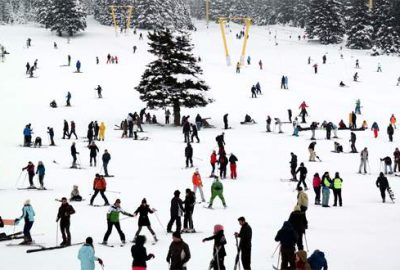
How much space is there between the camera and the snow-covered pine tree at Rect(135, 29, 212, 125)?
122 feet

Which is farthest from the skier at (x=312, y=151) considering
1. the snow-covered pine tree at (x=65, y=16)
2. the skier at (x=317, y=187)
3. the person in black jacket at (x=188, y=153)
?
the snow-covered pine tree at (x=65, y=16)

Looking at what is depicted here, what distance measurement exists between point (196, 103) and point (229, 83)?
1389 cm

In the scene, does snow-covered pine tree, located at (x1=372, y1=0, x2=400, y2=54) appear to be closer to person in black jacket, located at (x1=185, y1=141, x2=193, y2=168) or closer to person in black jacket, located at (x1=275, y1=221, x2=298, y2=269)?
person in black jacket, located at (x1=185, y1=141, x2=193, y2=168)

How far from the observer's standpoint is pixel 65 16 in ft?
264

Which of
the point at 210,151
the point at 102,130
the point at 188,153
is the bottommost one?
the point at 210,151

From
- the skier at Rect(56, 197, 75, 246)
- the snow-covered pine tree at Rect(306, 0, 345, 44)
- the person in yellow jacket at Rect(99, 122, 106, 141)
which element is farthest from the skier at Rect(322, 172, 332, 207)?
the snow-covered pine tree at Rect(306, 0, 345, 44)

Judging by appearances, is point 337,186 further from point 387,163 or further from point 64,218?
point 64,218

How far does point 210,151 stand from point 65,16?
58587 millimetres

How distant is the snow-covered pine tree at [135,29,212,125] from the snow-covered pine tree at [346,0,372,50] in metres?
42.8

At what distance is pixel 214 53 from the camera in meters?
71.1

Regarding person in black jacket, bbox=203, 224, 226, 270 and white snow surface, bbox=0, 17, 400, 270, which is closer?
person in black jacket, bbox=203, 224, 226, 270

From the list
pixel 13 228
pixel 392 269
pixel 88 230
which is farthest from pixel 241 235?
pixel 13 228

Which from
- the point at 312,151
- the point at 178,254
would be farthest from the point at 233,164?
the point at 178,254

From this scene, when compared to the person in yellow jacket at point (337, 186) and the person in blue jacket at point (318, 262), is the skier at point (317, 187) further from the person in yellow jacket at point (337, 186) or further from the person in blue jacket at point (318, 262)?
the person in blue jacket at point (318, 262)
